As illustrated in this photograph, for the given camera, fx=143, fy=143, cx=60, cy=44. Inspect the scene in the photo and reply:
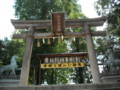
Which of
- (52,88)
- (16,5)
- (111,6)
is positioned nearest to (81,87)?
(52,88)

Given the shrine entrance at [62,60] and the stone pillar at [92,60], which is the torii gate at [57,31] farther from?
the shrine entrance at [62,60]

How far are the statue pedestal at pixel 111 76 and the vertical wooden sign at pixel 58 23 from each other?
508 centimetres

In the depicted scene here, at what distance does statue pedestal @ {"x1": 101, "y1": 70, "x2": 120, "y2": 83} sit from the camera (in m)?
11.3

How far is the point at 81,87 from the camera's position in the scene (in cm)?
498

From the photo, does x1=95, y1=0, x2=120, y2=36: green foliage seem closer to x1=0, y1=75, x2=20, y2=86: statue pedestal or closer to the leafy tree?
the leafy tree

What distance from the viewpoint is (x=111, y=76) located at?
11.5 metres

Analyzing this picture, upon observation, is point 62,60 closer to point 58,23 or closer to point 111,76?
point 58,23

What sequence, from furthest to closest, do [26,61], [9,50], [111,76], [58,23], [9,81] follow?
1. [9,50]
2. [9,81]
3. [111,76]
4. [58,23]
5. [26,61]

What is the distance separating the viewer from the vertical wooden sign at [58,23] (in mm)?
10195

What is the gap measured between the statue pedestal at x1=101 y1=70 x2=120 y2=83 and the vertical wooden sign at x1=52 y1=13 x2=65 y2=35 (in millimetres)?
5079

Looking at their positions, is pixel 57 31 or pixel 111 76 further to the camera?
pixel 111 76

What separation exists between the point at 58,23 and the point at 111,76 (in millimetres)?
5994

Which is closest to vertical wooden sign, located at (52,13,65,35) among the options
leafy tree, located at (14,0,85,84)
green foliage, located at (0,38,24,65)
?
leafy tree, located at (14,0,85,84)

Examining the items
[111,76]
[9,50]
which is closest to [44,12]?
[9,50]
